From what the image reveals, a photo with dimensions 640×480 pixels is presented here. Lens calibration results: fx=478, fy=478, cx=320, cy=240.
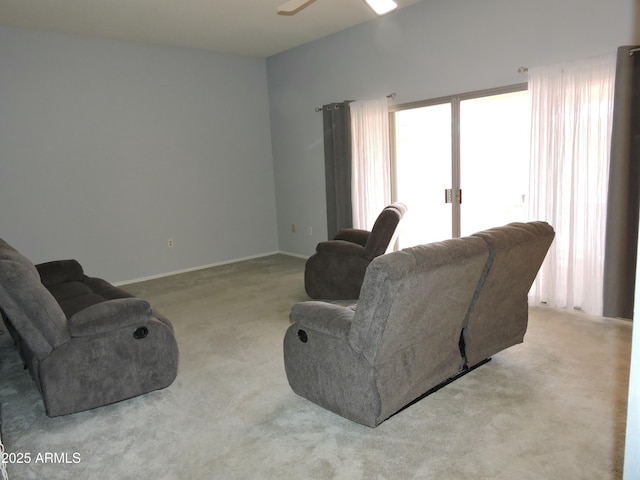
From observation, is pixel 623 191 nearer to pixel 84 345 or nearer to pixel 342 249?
pixel 342 249

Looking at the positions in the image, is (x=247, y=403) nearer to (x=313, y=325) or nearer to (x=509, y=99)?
(x=313, y=325)

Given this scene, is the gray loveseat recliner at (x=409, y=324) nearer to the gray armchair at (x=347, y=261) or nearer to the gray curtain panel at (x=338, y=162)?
the gray armchair at (x=347, y=261)

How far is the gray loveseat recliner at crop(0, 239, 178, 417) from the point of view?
8.42 feet

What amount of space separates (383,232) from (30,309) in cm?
283

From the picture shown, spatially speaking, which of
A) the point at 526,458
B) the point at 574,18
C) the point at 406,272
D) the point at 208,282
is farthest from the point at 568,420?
the point at 208,282

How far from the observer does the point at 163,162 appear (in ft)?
20.5

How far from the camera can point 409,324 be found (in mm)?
2324

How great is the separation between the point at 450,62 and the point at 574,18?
1.21 m

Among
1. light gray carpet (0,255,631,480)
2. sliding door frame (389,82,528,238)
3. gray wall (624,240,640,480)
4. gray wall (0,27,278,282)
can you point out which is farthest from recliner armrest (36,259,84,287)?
gray wall (624,240,640,480)

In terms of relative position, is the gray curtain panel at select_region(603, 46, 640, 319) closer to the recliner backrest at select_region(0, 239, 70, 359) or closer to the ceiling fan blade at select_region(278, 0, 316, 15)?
the ceiling fan blade at select_region(278, 0, 316, 15)

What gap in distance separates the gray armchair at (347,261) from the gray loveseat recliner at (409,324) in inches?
61.4

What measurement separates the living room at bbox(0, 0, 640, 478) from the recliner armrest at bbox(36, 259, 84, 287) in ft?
4.48

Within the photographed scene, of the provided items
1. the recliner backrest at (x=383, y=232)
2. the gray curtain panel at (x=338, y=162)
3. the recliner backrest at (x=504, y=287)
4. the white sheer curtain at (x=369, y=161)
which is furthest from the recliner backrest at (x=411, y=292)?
the gray curtain panel at (x=338, y=162)

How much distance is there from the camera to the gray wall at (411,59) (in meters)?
3.97
